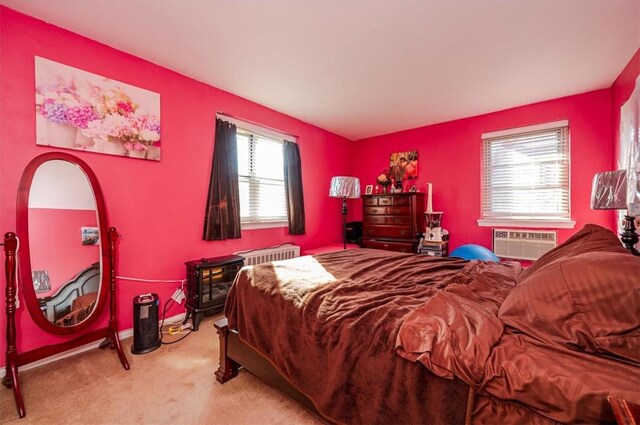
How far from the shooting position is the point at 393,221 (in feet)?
13.3

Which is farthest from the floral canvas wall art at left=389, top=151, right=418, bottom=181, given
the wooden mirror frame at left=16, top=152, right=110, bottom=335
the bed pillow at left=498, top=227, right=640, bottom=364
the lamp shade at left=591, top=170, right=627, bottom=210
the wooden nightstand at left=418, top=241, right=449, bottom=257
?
the wooden mirror frame at left=16, top=152, right=110, bottom=335

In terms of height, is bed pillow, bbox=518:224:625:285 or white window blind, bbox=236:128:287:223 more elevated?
white window blind, bbox=236:128:287:223

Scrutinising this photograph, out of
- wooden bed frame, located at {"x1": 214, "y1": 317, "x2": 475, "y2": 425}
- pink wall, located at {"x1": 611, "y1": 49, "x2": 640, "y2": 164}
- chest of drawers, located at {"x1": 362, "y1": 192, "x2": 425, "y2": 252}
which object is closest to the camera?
wooden bed frame, located at {"x1": 214, "y1": 317, "x2": 475, "y2": 425}

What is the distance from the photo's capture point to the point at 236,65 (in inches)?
100.0

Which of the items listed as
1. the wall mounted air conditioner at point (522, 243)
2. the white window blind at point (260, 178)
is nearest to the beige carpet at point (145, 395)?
the white window blind at point (260, 178)

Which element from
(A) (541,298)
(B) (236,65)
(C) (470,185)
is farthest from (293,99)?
(A) (541,298)

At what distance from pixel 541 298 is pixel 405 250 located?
294cm

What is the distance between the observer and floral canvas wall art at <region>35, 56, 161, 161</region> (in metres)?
1.98

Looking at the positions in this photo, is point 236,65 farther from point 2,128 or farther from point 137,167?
point 2,128

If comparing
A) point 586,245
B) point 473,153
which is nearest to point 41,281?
point 586,245

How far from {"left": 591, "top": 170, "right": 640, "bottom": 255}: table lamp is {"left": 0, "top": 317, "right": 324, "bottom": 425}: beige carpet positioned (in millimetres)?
2222

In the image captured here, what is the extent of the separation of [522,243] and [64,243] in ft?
15.7

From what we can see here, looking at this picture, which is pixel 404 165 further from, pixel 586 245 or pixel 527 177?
pixel 586 245

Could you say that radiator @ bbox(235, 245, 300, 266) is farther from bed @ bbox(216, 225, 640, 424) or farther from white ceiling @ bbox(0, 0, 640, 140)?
white ceiling @ bbox(0, 0, 640, 140)
